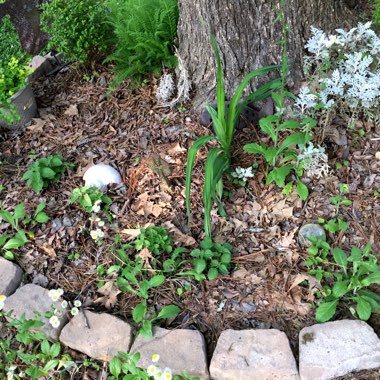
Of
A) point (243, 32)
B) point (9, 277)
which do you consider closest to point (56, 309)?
point (9, 277)

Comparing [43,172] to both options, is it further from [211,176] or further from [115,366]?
[115,366]

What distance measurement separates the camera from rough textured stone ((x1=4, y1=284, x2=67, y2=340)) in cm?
231

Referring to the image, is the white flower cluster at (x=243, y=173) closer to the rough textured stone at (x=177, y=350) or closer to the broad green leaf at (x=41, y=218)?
the rough textured stone at (x=177, y=350)

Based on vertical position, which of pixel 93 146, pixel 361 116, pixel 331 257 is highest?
pixel 93 146

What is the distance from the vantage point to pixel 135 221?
263cm

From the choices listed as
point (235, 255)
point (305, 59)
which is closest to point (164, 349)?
point (235, 255)

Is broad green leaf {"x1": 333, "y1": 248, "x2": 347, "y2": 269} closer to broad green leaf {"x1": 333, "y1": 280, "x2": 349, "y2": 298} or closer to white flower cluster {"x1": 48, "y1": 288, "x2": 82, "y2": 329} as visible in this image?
broad green leaf {"x1": 333, "y1": 280, "x2": 349, "y2": 298}

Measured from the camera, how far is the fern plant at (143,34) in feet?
9.87

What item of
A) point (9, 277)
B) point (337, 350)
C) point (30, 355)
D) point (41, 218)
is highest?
point (41, 218)

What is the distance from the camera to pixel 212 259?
2.39 m

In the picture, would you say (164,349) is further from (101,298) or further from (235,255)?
(235,255)

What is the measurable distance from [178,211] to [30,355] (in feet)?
3.51

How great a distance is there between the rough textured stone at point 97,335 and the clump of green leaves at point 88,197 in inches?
24.7

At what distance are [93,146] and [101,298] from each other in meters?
1.10
